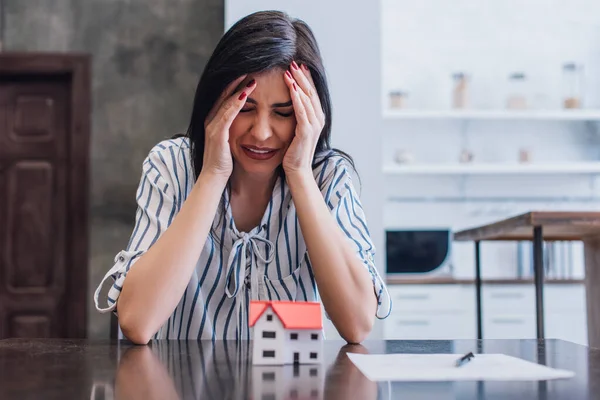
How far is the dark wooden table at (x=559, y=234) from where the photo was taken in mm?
2344

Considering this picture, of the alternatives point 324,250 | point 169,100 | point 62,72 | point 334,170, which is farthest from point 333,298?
point 62,72

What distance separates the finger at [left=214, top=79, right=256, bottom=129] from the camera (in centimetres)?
138

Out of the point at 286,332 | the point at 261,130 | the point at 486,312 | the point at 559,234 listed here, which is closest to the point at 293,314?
the point at 286,332

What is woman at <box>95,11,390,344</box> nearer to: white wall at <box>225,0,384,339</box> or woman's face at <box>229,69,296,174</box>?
woman's face at <box>229,69,296,174</box>

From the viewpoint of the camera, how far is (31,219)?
421 cm

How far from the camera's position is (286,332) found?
913 mm

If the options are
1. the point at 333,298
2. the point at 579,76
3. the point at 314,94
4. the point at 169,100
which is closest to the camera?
the point at 333,298

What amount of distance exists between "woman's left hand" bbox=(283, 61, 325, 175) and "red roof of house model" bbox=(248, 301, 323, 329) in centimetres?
58

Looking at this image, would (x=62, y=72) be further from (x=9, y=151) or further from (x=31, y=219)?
(x=31, y=219)

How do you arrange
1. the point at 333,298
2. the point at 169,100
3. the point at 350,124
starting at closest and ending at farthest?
the point at 333,298 < the point at 350,124 < the point at 169,100

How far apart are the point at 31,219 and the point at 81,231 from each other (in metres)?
0.34

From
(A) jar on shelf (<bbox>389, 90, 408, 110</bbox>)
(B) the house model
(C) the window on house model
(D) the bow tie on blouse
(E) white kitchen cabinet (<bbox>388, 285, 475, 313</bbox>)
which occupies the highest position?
(A) jar on shelf (<bbox>389, 90, 408, 110</bbox>)

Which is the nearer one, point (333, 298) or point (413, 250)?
point (333, 298)

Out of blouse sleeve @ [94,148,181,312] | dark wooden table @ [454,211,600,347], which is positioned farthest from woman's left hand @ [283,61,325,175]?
dark wooden table @ [454,211,600,347]
